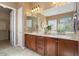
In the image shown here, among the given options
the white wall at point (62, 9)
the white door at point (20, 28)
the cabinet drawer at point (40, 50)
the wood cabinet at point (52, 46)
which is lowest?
the cabinet drawer at point (40, 50)

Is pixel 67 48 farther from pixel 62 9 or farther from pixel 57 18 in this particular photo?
pixel 62 9

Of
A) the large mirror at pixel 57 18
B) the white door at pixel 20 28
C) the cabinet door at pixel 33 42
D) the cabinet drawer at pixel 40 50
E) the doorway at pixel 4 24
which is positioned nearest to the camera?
the large mirror at pixel 57 18

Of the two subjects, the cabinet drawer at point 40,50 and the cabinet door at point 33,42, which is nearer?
the cabinet drawer at point 40,50

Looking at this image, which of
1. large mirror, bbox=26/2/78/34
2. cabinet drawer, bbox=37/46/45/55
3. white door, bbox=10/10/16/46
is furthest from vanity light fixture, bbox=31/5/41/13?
cabinet drawer, bbox=37/46/45/55

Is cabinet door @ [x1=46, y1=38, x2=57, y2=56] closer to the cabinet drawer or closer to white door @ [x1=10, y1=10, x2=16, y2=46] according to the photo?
the cabinet drawer

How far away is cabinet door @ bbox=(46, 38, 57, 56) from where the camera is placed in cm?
280

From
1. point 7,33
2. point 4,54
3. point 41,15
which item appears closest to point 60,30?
point 41,15

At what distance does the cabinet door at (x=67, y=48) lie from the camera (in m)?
2.40

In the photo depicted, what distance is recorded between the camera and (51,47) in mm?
2953

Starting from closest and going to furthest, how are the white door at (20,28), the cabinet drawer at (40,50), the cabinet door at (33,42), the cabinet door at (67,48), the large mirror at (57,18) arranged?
1. the cabinet door at (67,48)
2. the large mirror at (57,18)
3. the white door at (20,28)
4. the cabinet drawer at (40,50)
5. the cabinet door at (33,42)

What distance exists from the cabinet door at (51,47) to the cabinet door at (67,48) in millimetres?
129

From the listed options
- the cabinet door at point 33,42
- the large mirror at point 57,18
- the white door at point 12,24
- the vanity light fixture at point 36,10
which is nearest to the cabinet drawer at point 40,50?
the cabinet door at point 33,42

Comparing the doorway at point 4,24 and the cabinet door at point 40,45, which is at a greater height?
the doorway at point 4,24

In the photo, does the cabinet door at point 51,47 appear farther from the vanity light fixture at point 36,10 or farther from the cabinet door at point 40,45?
the vanity light fixture at point 36,10
